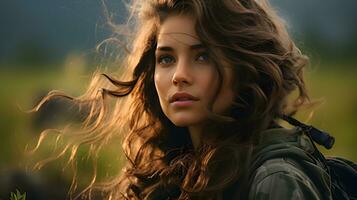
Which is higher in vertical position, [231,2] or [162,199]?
[231,2]

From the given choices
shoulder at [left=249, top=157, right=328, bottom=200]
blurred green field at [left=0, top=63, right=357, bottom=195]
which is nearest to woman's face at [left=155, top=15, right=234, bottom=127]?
shoulder at [left=249, top=157, right=328, bottom=200]

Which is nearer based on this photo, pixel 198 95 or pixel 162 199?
pixel 198 95

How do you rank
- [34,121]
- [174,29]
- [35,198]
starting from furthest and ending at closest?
[34,121], [35,198], [174,29]

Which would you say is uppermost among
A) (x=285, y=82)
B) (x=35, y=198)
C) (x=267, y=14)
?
(x=267, y=14)

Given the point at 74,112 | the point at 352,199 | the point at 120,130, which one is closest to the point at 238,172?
the point at 352,199

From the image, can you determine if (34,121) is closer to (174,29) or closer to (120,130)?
(120,130)

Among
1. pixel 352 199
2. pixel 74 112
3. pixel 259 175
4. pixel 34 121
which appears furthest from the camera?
pixel 34 121

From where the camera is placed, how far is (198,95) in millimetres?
3361

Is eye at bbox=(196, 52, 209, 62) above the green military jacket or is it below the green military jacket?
above

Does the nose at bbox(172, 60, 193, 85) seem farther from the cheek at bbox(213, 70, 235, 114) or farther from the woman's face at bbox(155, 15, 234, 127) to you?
the cheek at bbox(213, 70, 235, 114)

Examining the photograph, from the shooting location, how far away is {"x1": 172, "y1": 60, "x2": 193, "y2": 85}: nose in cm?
335

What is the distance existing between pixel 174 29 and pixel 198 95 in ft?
0.89

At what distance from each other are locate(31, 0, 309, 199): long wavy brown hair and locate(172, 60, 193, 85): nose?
0.09 metres

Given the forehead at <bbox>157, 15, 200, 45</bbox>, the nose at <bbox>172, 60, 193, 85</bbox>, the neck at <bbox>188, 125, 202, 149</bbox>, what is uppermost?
the forehead at <bbox>157, 15, 200, 45</bbox>
